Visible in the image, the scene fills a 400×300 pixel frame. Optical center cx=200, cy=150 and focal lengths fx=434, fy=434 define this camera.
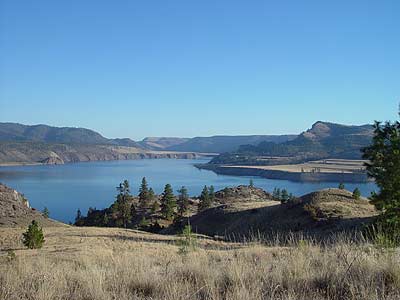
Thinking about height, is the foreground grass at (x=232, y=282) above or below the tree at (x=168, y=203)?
above

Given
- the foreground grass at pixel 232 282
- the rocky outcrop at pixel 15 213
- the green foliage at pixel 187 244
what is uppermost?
the foreground grass at pixel 232 282

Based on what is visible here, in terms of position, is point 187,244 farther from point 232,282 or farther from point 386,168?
point 386,168

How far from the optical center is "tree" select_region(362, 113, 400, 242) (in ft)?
83.6

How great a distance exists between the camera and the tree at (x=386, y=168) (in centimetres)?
2547

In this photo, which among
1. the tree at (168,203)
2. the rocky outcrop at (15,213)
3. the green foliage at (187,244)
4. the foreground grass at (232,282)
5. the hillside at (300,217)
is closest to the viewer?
the foreground grass at (232,282)

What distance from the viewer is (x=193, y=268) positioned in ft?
23.0

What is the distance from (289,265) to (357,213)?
128ft

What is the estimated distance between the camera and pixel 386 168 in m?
26.9

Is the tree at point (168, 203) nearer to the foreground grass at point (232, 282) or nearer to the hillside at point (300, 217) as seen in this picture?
the hillside at point (300, 217)

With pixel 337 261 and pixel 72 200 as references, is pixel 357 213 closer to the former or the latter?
pixel 337 261

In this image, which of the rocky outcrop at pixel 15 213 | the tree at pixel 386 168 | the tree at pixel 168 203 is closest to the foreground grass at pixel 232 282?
the tree at pixel 386 168

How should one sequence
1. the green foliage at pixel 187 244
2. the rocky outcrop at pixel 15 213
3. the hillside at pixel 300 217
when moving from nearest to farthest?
the green foliage at pixel 187 244 < the hillside at pixel 300 217 < the rocky outcrop at pixel 15 213

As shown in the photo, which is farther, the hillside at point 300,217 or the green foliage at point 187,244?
the hillside at point 300,217

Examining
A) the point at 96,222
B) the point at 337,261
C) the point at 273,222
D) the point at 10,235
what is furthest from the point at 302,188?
the point at 337,261
